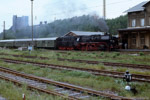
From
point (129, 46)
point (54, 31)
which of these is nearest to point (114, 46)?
point (129, 46)

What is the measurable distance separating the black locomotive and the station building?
4.16m

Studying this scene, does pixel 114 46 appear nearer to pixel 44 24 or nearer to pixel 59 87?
pixel 59 87

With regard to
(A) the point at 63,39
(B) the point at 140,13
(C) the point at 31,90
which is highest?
(B) the point at 140,13

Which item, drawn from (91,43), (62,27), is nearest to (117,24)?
(62,27)

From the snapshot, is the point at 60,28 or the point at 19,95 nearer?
the point at 19,95

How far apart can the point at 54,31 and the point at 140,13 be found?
3390 centimetres

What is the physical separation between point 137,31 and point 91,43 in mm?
7442

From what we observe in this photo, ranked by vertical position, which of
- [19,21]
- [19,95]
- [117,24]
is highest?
[19,21]

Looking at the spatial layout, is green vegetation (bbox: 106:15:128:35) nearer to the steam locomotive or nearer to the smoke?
the smoke

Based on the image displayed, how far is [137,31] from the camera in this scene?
3216 centimetres

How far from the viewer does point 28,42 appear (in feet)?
149

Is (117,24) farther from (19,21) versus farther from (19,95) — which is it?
(19,95)

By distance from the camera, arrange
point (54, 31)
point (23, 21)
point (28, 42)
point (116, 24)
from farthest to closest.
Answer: point (23, 21) < point (116, 24) < point (54, 31) < point (28, 42)

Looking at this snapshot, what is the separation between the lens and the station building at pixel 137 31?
108ft
